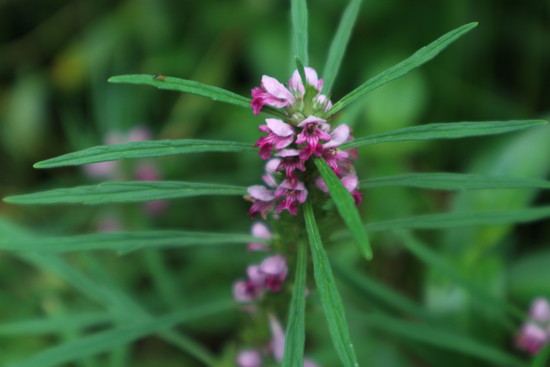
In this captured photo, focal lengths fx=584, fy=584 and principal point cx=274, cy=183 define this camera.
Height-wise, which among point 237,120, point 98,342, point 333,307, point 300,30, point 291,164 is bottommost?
point 333,307

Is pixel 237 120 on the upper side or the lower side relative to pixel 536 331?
upper

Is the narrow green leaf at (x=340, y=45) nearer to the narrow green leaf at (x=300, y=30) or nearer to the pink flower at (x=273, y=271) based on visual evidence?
the narrow green leaf at (x=300, y=30)

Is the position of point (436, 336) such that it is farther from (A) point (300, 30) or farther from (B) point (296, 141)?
(A) point (300, 30)

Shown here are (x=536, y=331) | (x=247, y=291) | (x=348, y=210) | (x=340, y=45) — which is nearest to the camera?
(x=348, y=210)

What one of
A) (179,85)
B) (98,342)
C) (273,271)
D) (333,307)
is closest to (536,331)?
(273,271)

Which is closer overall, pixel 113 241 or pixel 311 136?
pixel 311 136

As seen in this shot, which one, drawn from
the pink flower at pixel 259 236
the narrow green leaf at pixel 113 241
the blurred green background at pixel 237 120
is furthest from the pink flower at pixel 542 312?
the narrow green leaf at pixel 113 241

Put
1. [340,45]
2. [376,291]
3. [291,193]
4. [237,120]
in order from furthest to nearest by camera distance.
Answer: [237,120] → [376,291] → [340,45] → [291,193]

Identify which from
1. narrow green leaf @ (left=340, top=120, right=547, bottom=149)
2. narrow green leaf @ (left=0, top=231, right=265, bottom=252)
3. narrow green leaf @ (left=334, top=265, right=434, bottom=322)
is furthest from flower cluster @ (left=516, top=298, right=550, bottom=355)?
narrow green leaf @ (left=0, top=231, right=265, bottom=252)
